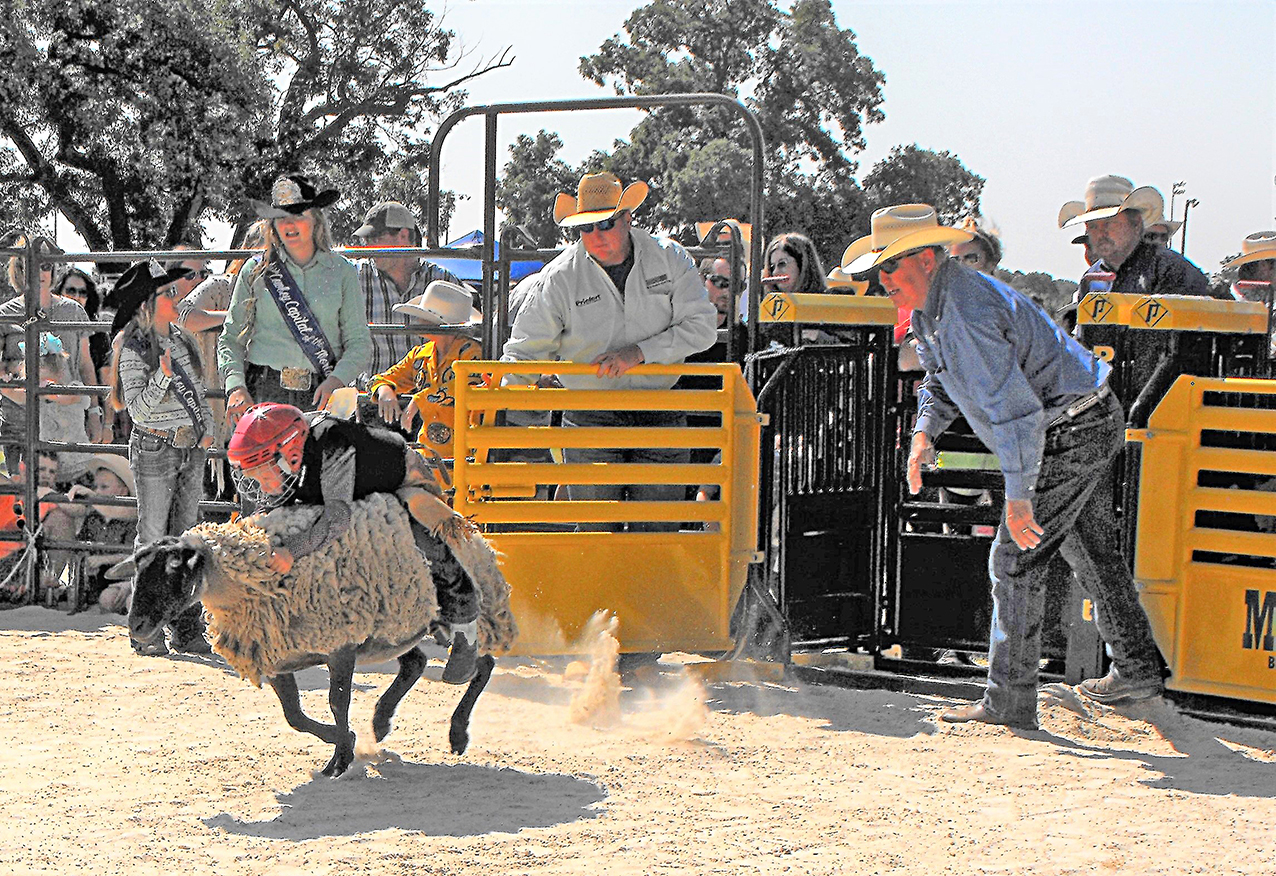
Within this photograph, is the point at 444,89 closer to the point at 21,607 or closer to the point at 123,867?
the point at 21,607

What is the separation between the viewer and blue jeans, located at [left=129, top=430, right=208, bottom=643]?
23.2ft

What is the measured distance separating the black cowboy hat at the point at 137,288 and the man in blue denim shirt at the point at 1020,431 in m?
3.55

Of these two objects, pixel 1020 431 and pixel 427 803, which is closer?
pixel 427 803

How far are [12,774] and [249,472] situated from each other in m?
1.28

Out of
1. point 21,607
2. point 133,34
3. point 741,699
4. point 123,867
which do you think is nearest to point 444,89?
point 133,34

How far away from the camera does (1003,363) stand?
499cm

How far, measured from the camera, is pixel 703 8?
1869 inches

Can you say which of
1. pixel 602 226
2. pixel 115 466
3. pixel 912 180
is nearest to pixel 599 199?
pixel 602 226

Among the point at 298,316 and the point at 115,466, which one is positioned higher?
the point at 298,316

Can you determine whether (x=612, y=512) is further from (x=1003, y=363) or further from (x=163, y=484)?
(x=163, y=484)

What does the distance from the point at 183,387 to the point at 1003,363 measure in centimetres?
398

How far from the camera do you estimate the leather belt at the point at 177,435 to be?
277 inches

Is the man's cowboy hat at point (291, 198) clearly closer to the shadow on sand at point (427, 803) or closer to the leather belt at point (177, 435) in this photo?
the leather belt at point (177, 435)

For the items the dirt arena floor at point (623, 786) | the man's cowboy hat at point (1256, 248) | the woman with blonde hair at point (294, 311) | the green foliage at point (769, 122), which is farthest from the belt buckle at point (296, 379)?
the green foliage at point (769, 122)
